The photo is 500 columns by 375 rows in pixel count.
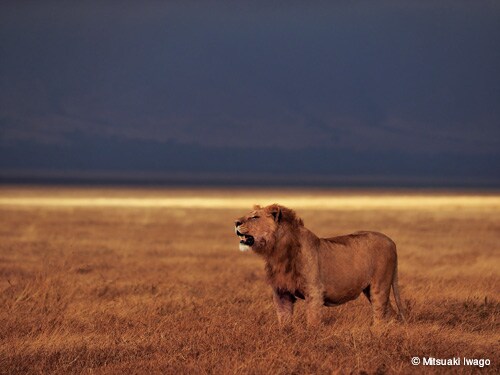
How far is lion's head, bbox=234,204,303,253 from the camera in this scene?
1073 centimetres

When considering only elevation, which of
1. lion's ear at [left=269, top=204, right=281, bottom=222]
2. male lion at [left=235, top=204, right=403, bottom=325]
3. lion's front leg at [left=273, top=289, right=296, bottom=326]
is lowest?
lion's front leg at [left=273, top=289, right=296, bottom=326]

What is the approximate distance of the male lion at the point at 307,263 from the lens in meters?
10.8

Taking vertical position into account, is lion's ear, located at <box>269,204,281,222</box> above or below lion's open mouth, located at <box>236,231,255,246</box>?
above

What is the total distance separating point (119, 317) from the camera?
12797 millimetres

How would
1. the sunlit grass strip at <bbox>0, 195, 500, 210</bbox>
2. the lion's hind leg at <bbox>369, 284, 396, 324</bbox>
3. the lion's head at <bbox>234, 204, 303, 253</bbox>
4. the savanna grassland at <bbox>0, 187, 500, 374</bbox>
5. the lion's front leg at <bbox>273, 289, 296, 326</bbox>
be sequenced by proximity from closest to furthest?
the savanna grassland at <bbox>0, 187, 500, 374</bbox> < the lion's head at <bbox>234, 204, 303, 253</bbox> < the lion's front leg at <bbox>273, 289, 296, 326</bbox> < the lion's hind leg at <bbox>369, 284, 396, 324</bbox> < the sunlit grass strip at <bbox>0, 195, 500, 210</bbox>

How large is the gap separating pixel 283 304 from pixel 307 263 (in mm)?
574

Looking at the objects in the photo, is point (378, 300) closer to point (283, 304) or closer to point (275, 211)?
point (283, 304)

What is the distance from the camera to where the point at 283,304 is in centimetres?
1112

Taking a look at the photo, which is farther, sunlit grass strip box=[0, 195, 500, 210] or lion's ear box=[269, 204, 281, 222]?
sunlit grass strip box=[0, 195, 500, 210]

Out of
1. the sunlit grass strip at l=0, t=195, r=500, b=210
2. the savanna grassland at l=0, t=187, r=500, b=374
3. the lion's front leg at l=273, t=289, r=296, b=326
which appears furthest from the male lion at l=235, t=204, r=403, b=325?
the sunlit grass strip at l=0, t=195, r=500, b=210

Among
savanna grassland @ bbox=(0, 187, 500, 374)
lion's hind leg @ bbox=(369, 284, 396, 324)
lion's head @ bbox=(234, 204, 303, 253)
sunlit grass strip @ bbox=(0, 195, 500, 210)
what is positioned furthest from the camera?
sunlit grass strip @ bbox=(0, 195, 500, 210)

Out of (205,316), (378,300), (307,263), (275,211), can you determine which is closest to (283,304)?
(307,263)

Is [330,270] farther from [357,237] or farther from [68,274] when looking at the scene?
[68,274]

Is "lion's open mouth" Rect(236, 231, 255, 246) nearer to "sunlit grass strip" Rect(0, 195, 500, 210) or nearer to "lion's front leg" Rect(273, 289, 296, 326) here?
"lion's front leg" Rect(273, 289, 296, 326)
